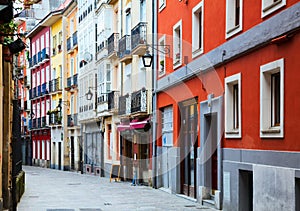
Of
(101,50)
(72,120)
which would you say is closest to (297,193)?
(101,50)

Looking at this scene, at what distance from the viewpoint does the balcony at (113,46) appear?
3525 centimetres

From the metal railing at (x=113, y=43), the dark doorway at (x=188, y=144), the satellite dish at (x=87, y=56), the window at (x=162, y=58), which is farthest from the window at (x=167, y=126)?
the satellite dish at (x=87, y=56)

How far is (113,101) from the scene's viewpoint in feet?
118

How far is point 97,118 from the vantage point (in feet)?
136

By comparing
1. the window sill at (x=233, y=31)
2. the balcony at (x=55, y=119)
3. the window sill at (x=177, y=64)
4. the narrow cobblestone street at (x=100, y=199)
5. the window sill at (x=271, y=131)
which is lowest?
the narrow cobblestone street at (x=100, y=199)

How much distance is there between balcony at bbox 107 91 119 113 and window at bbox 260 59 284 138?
21.0 meters

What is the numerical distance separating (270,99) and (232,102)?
301 cm

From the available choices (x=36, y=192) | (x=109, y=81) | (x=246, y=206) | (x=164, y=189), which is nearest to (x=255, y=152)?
(x=246, y=206)

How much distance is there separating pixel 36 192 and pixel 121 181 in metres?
8.68

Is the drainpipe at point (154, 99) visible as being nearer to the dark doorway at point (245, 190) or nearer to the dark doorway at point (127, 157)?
the dark doorway at point (127, 157)

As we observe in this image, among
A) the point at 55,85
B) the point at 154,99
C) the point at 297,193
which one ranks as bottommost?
the point at 297,193

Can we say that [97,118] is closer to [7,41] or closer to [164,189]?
[164,189]

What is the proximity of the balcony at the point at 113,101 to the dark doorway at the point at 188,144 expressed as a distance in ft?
38.7

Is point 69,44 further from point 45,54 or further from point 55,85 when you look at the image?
point 45,54
